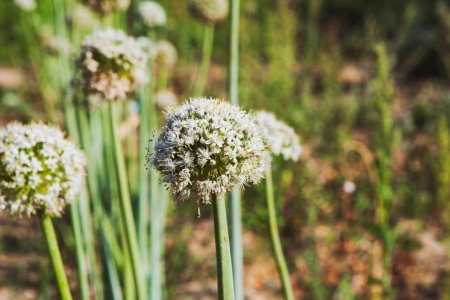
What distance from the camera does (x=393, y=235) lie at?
7.64ft

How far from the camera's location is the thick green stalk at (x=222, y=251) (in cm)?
92

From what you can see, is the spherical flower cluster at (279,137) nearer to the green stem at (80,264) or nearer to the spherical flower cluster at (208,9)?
the green stem at (80,264)

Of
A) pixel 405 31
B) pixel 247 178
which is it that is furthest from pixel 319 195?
pixel 405 31

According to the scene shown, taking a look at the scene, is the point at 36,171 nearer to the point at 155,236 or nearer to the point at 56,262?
the point at 56,262

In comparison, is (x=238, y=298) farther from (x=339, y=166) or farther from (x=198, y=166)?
(x=339, y=166)

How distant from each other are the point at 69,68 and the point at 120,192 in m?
1.40

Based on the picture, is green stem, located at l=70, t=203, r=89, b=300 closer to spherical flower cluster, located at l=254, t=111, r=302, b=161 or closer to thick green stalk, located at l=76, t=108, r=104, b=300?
thick green stalk, located at l=76, t=108, r=104, b=300

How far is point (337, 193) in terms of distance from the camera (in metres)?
3.21

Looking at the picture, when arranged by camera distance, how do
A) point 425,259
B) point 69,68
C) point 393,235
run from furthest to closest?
point 425,259
point 69,68
point 393,235

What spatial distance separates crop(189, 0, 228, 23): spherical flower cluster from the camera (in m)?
2.32

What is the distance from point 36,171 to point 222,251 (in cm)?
51

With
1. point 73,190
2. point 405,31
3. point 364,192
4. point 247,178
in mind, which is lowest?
point 247,178

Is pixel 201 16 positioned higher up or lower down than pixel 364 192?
higher up

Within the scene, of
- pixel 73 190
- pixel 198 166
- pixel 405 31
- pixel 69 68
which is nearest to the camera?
pixel 198 166
